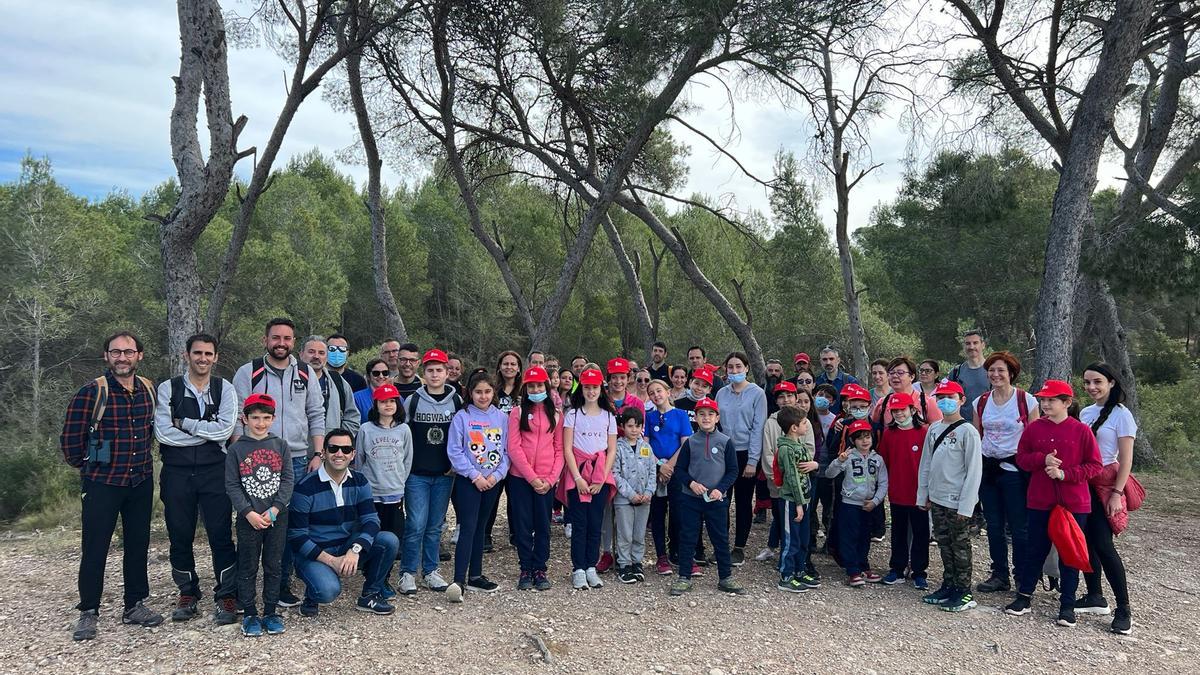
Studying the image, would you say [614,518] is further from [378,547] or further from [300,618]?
[300,618]

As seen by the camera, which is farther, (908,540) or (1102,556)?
(908,540)

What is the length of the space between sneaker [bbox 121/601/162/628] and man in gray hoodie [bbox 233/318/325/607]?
0.70m

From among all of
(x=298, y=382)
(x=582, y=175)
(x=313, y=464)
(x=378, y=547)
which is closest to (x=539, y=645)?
(x=378, y=547)

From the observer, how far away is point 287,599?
470cm

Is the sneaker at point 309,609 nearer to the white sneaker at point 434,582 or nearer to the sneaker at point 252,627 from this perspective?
the sneaker at point 252,627

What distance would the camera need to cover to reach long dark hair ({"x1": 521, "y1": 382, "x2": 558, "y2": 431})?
522cm

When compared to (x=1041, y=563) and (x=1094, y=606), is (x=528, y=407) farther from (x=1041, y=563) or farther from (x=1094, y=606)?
(x=1094, y=606)

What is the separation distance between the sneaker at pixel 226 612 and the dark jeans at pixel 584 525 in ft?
7.24

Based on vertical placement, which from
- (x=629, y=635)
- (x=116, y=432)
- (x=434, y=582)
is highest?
(x=116, y=432)

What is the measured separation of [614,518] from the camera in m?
5.64

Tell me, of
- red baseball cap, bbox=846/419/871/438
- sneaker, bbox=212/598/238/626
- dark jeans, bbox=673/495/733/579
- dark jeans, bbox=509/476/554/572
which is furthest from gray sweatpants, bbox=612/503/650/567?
sneaker, bbox=212/598/238/626

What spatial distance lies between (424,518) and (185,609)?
150 cm

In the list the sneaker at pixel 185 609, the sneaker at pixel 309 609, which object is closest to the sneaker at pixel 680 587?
the sneaker at pixel 309 609

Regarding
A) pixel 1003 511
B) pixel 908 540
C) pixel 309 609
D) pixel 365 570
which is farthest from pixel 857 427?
pixel 309 609
